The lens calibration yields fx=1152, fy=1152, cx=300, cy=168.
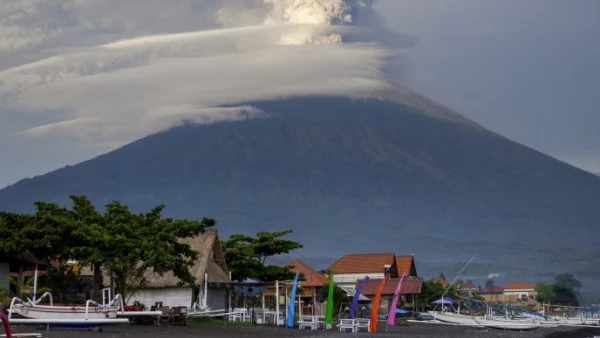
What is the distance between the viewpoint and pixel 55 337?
3259 centimetres

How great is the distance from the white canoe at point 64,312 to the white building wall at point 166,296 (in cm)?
1595

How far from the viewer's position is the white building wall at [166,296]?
53375 millimetres

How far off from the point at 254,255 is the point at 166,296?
8.92 meters

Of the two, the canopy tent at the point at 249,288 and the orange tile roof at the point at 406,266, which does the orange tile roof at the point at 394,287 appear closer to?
the orange tile roof at the point at 406,266

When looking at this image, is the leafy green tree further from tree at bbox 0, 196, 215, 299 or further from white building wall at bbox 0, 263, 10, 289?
white building wall at bbox 0, 263, 10, 289

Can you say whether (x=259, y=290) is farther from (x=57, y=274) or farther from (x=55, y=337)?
(x=55, y=337)

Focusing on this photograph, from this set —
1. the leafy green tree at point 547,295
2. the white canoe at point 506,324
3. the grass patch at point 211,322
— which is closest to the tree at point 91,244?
the grass patch at point 211,322

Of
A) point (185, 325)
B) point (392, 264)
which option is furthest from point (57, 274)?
point (392, 264)

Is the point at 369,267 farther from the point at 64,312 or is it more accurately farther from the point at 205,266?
the point at 64,312

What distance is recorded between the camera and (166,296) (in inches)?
2112

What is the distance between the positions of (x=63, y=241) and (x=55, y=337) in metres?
11.3

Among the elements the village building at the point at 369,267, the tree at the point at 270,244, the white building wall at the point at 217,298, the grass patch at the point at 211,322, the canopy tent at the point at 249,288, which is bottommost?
the grass patch at the point at 211,322

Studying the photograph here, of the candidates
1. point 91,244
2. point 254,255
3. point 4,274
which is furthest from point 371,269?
point 91,244

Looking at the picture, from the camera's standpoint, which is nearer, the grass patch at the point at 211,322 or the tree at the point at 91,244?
the tree at the point at 91,244
